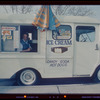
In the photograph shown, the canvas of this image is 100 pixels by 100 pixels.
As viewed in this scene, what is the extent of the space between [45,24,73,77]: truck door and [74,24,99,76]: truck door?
23 centimetres

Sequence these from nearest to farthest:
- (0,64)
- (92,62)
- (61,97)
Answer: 1. (61,97)
2. (0,64)
3. (92,62)

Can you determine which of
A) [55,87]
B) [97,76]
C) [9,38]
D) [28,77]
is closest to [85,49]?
[97,76]

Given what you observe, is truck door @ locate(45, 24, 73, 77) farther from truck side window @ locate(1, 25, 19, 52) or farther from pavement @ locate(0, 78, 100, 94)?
truck side window @ locate(1, 25, 19, 52)

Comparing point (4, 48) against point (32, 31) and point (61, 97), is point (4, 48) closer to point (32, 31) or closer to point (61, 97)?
point (32, 31)

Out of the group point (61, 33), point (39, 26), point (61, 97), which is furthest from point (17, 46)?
point (61, 97)

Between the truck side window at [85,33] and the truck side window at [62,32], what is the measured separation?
0.30 m

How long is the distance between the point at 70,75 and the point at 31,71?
4.31 ft

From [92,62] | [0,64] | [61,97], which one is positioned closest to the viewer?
[61,97]

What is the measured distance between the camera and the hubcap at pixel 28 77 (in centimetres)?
446

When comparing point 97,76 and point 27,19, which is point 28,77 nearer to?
point 27,19

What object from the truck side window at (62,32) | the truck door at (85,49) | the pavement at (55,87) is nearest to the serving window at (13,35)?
the truck side window at (62,32)

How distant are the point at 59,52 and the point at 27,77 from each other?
136cm

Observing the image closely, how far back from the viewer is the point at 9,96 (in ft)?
13.0

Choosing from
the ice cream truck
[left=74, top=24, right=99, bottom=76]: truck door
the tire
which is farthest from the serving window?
the tire
